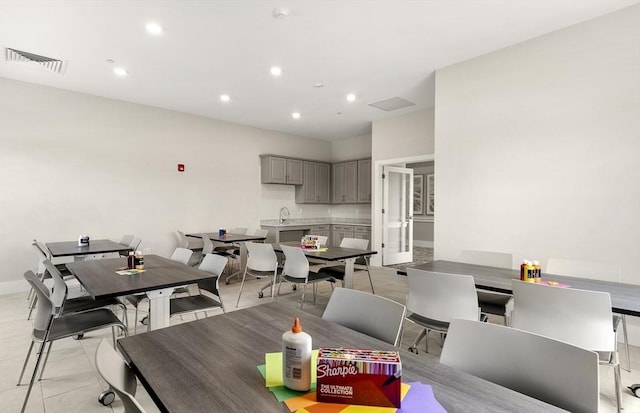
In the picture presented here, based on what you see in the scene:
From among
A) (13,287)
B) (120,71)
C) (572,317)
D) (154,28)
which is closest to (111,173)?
(120,71)

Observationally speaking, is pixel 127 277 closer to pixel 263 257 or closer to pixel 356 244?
pixel 263 257

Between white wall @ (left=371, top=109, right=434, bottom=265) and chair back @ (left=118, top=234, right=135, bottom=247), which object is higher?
white wall @ (left=371, top=109, right=434, bottom=265)

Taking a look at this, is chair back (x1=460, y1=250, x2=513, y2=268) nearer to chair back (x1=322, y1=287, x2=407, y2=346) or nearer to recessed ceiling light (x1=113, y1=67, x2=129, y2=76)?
chair back (x1=322, y1=287, x2=407, y2=346)

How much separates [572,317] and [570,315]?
13 mm

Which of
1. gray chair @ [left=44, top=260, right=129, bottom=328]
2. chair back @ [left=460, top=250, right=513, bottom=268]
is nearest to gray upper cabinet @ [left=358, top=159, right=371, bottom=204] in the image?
chair back @ [left=460, top=250, right=513, bottom=268]

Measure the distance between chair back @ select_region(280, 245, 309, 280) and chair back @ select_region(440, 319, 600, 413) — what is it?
7.99ft

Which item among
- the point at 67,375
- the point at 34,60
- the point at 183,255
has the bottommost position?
the point at 67,375

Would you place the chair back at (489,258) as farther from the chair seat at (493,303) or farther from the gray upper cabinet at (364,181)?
the gray upper cabinet at (364,181)

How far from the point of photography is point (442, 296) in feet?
7.13

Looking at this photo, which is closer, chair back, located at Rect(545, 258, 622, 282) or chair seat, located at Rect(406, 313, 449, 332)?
chair seat, located at Rect(406, 313, 449, 332)

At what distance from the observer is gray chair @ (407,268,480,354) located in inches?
82.0

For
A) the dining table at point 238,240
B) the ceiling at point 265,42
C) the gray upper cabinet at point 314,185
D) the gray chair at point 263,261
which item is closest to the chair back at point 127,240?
the dining table at point 238,240

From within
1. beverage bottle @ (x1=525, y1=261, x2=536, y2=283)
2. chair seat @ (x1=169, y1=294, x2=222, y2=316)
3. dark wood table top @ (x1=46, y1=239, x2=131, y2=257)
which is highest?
beverage bottle @ (x1=525, y1=261, x2=536, y2=283)

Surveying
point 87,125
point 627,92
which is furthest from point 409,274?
point 87,125
